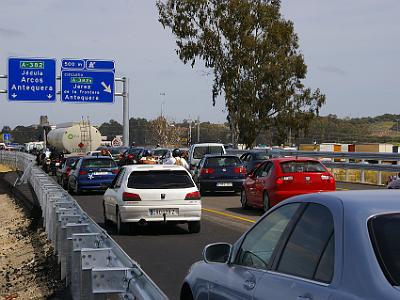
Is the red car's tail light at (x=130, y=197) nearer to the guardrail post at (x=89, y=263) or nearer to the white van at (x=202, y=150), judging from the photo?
the guardrail post at (x=89, y=263)

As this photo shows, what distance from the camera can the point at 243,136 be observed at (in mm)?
52125

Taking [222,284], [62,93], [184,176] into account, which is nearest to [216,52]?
[62,93]

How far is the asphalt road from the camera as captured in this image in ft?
33.9

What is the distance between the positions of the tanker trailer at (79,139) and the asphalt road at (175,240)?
3298 centimetres

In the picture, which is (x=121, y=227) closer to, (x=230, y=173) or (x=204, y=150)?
(x=230, y=173)

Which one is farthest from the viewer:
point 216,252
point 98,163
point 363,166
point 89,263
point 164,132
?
A: point 164,132

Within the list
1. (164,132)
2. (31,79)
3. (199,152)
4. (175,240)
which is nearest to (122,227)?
(175,240)

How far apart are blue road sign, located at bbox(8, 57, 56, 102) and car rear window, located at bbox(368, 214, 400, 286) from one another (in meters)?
39.1

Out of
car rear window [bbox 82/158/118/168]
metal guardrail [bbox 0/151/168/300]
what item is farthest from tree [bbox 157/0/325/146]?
metal guardrail [bbox 0/151/168/300]

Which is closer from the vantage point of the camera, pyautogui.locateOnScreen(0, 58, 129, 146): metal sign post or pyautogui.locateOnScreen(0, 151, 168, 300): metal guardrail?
pyautogui.locateOnScreen(0, 151, 168, 300): metal guardrail

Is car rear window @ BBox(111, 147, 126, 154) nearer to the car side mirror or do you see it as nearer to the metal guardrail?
the metal guardrail

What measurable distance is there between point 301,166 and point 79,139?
38.6m

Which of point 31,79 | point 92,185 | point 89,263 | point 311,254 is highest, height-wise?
point 31,79

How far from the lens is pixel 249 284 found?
451cm
